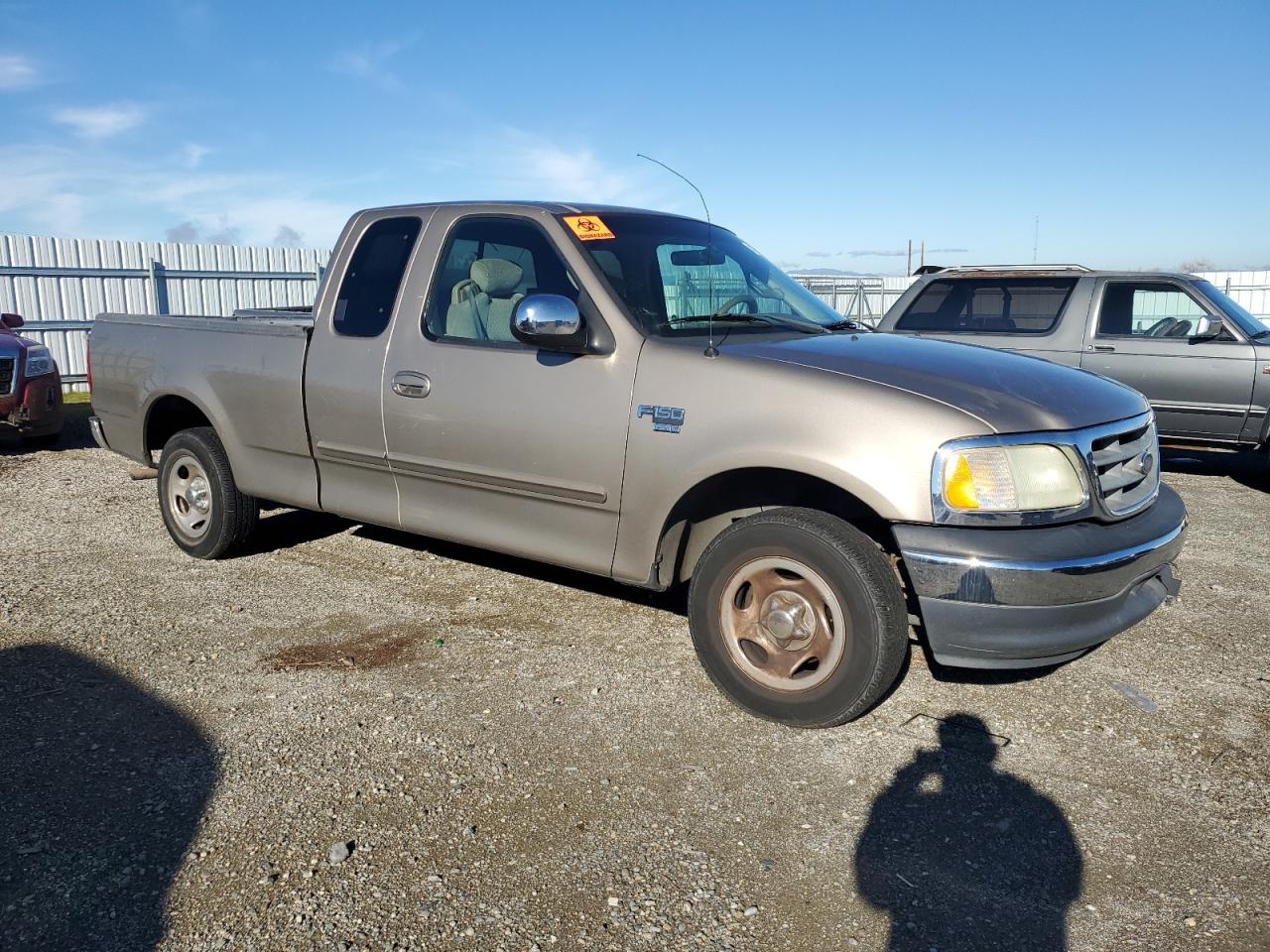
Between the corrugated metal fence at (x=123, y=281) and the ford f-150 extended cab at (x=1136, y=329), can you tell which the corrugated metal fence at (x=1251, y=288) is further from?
the corrugated metal fence at (x=123, y=281)

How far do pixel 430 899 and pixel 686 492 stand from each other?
1759 mm

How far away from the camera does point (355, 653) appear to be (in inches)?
178

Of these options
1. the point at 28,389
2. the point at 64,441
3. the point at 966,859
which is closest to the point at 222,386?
the point at 966,859

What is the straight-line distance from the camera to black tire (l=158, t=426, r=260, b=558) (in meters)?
5.75

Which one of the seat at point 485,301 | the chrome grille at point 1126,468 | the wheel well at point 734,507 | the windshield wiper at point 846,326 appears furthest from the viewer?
the windshield wiper at point 846,326

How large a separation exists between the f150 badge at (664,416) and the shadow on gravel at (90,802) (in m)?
1.98

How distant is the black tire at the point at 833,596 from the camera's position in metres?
3.50

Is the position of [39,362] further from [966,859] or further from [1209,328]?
[1209,328]

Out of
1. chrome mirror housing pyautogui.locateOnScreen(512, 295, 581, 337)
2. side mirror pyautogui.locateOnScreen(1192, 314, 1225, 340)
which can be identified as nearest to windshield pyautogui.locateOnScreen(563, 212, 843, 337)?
chrome mirror housing pyautogui.locateOnScreen(512, 295, 581, 337)

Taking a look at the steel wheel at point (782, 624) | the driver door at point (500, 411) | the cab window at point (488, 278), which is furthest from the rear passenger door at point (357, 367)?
the steel wheel at point (782, 624)

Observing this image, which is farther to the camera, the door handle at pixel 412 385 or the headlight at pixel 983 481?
the door handle at pixel 412 385

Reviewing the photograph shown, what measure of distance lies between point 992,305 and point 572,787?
7277 mm

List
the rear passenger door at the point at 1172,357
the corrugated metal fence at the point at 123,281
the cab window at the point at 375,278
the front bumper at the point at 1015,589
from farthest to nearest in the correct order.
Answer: the corrugated metal fence at the point at 123,281
the rear passenger door at the point at 1172,357
the cab window at the point at 375,278
the front bumper at the point at 1015,589

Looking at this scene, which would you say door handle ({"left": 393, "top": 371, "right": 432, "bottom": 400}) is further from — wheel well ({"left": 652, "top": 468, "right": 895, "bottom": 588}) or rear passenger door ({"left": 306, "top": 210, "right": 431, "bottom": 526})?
wheel well ({"left": 652, "top": 468, "right": 895, "bottom": 588})
